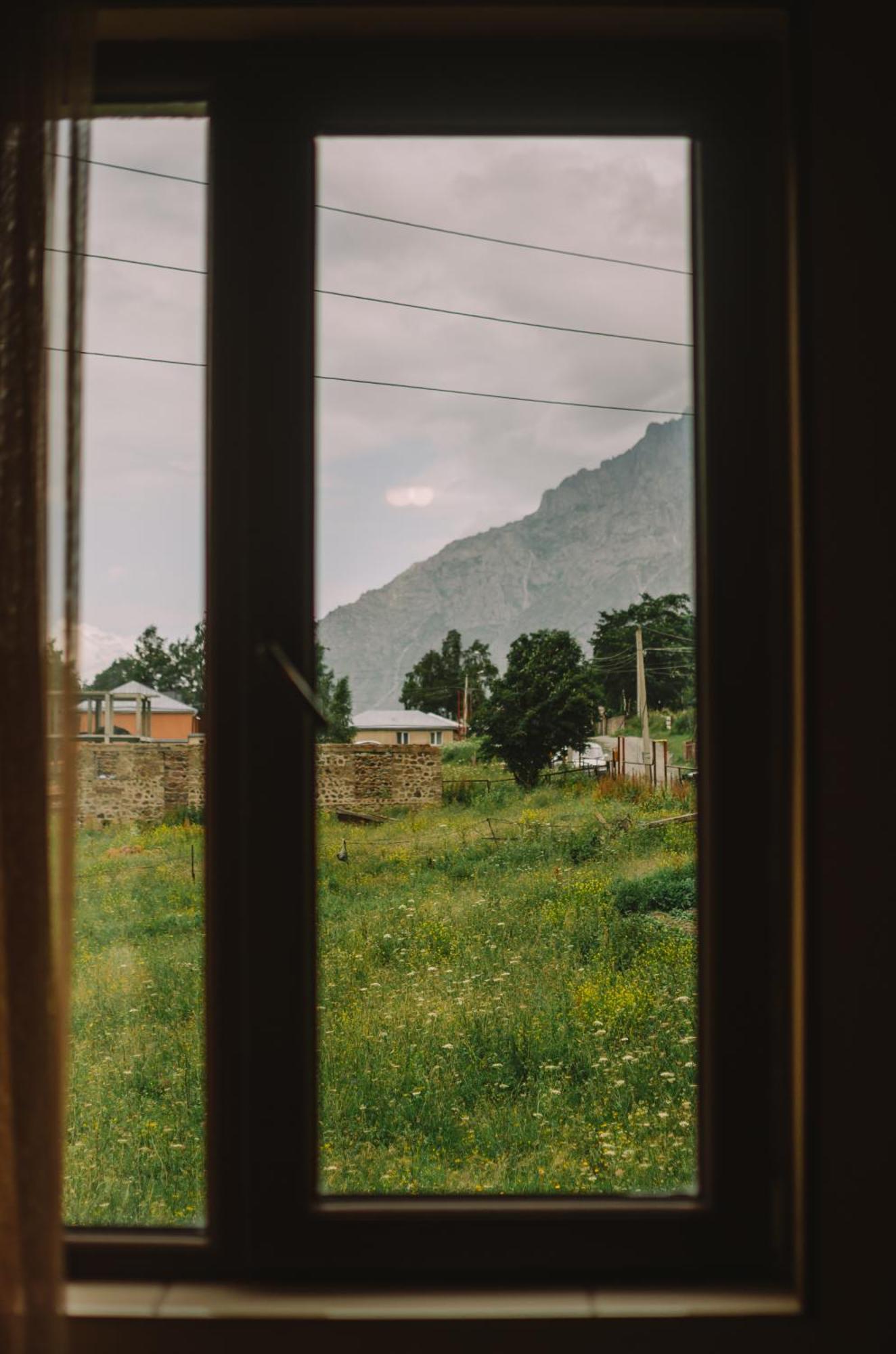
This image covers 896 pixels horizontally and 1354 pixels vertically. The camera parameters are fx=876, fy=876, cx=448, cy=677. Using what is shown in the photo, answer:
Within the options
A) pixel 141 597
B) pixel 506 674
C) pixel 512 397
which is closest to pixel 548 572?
pixel 506 674

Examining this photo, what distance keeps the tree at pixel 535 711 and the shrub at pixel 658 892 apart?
0.82 ft

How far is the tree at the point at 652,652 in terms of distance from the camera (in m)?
1.22

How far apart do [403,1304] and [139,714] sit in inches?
29.6

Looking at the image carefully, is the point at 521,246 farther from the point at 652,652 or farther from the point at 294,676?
the point at 294,676

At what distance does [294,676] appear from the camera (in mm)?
1007

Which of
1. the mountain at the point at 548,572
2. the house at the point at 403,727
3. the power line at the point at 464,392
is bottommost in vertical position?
the house at the point at 403,727

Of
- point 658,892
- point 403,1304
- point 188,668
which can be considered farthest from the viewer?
point 658,892

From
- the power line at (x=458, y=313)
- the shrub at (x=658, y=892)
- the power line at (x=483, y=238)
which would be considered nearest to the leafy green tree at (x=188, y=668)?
the power line at (x=458, y=313)

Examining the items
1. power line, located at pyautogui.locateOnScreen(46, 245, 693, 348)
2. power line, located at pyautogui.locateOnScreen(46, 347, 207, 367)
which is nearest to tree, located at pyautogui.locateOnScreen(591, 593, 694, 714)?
power line, located at pyautogui.locateOnScreen(46, 245, 693, 348)

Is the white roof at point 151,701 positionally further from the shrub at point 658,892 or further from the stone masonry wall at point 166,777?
the shrub at point 658,892

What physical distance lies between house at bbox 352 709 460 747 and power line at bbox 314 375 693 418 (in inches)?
18.7

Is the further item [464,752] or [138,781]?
[464,752]

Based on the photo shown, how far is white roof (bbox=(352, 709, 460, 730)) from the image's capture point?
1205 mm

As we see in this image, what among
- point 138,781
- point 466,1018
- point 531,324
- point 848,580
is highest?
point 531,324
